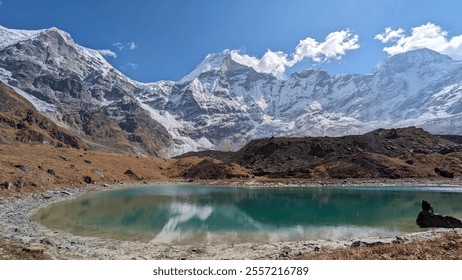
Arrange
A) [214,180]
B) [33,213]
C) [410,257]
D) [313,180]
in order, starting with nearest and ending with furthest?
1. [410,257]
2. [33,213]
3. [313,180]
4. [214,180]

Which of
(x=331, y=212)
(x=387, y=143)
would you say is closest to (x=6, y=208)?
(x=331, y=212)

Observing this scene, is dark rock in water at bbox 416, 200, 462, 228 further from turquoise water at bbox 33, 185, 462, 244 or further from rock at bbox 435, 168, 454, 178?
rock at bbox 435, 168, 454, 178

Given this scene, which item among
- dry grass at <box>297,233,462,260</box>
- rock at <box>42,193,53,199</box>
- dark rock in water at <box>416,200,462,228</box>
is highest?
dry grass at <box>297,233,462,260</box>

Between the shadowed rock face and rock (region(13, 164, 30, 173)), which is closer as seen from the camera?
rock (region(13, 164, 30, 173))

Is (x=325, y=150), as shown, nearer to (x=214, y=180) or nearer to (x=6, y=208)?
(x=214, y=180)

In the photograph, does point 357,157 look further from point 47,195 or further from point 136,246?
point 136,246

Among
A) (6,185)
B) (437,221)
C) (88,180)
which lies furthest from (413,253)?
(88,180)

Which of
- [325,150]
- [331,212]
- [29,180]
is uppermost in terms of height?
[325,150]

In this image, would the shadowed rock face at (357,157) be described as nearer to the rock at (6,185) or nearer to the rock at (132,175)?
the rock at (132,175)

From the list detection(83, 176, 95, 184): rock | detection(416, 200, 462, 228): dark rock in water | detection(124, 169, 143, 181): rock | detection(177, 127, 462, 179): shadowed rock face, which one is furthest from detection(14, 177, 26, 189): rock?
detection(177, 127, 462, 179): shadowed rock face

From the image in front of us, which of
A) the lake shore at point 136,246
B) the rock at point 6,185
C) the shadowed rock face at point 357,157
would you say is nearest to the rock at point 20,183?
the rock at point 6,185
